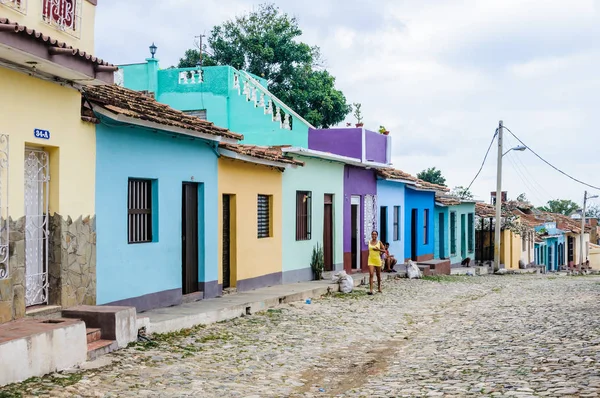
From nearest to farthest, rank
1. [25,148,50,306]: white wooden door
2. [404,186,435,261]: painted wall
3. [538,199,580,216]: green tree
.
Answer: [25,148,50,306]: white wooden door, [404,186,435,261]: painted wall, [538,199,580,216]: green tree

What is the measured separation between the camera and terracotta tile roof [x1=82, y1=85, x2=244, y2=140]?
1023cm

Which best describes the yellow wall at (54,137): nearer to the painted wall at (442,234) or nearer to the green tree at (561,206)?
the painted wall at (442,234)

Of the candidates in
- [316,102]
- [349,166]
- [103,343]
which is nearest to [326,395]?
[103,343]

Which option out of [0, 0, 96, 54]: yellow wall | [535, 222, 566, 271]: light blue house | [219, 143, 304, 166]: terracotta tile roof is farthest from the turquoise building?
[535, 222, 566, 271]: light blue house

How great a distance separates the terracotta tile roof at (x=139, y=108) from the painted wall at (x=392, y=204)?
11.2 metres

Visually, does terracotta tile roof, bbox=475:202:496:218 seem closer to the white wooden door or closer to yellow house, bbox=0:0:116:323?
yellow house, bbox=0:0:116:323

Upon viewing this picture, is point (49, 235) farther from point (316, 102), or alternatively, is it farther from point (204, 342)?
point (316, 102)

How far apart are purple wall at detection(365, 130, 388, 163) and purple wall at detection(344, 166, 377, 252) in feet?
1.62

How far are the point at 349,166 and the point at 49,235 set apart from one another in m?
13.3

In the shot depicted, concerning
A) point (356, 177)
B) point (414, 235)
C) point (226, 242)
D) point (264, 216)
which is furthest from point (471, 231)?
point (226, 242)

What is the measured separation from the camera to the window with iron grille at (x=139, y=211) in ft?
37.5

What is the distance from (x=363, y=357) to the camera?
385 inches

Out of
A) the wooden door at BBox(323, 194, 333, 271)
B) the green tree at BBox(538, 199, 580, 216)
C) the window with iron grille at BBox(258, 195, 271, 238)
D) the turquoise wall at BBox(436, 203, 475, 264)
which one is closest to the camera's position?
the window with iron grille at BBox(258, 195, 271, 238)

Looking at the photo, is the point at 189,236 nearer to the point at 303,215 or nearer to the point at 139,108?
the point at 139,108
